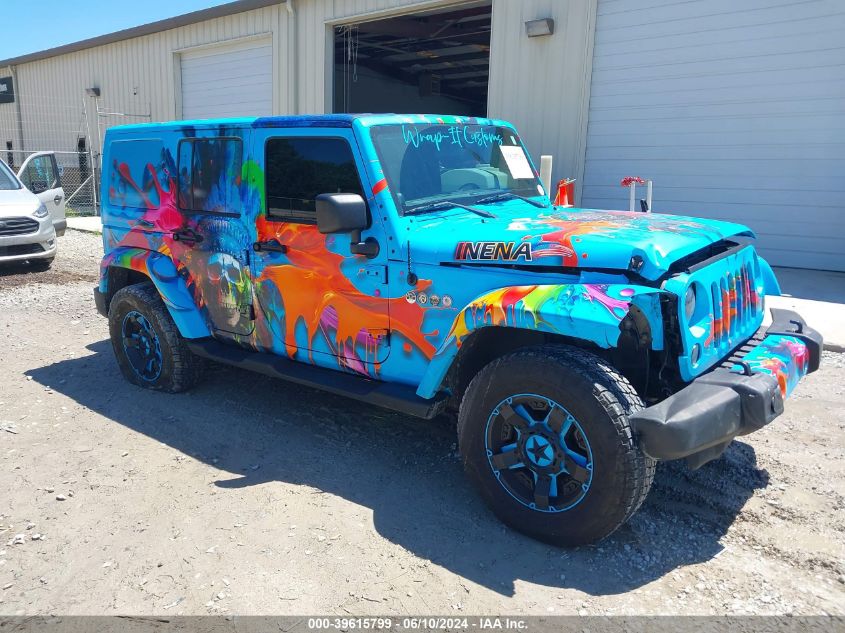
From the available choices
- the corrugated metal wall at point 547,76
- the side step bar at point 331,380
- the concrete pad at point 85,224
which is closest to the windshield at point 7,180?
the concrete pad at point 85,224

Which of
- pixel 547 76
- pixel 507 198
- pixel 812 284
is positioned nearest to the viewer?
pixel 507 198

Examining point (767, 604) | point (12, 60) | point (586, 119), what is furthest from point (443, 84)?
point (767, 604)

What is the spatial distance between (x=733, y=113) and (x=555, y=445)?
734 centimetres

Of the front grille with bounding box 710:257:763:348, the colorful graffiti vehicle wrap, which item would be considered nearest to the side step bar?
the front grille with bounding box 710:257:763:348

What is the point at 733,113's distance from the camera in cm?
864

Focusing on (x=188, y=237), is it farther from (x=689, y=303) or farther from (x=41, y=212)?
(x=41, y=212)

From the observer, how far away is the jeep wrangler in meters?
2.86

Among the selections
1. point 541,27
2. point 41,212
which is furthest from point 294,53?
point 41,212

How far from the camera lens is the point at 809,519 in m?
3.30

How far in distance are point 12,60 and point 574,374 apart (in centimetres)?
2676

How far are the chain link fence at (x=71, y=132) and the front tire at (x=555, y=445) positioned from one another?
16617 millimetres

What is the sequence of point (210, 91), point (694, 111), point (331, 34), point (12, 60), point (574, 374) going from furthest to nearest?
point (12, 60), point (210, 91), point (331, 34), point (694, 111), point (574, 374)

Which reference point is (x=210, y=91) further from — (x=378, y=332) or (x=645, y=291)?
(x=645, y=291)

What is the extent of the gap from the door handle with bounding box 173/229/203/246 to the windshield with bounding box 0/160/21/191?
689cm
